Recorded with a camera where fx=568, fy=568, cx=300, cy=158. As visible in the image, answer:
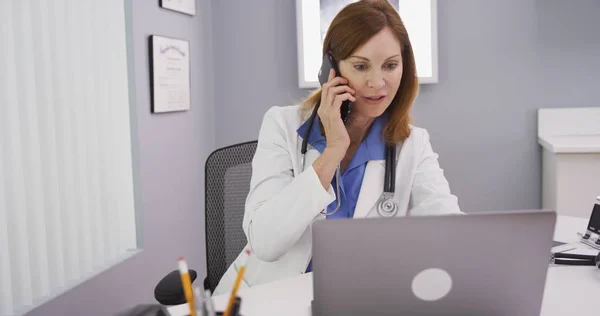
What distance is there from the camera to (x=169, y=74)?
2.66 m

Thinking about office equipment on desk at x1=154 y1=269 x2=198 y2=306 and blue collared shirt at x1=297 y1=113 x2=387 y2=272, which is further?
blue collared shirt at x1=297 y1=113 x2=387 y2=272

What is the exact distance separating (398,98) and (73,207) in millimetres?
1143

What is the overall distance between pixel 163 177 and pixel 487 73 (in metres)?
1.76

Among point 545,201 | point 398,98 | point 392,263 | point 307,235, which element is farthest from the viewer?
point 545,201

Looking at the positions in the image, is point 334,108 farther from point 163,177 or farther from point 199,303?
point 163,177

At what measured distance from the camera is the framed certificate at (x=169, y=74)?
8.20ft

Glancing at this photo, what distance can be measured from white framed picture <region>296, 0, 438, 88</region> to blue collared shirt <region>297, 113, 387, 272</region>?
4.65 ft

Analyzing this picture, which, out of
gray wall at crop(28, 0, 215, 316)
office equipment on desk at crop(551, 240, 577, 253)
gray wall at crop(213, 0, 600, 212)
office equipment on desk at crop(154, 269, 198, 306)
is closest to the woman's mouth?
office equipment on desk at crop(551, 240, 577, 253)

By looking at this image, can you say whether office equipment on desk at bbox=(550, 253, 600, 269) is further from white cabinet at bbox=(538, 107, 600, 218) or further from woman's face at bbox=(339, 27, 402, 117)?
white cabinet at bbox=(538, 107, 600, 218)

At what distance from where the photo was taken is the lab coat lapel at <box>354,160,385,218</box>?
1529 mm

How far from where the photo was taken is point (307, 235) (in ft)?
4.88

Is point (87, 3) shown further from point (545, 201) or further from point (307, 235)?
point (545, 201)

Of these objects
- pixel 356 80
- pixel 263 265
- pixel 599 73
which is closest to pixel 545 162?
pixel 599 73

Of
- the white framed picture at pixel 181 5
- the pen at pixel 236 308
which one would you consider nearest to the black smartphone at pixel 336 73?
the pen at pixel 236 308
